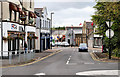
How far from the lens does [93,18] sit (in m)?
32.2

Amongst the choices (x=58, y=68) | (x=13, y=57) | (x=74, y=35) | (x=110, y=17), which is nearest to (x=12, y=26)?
(x=13, y=57)

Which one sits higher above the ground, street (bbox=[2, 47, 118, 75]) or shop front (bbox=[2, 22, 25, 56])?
shop front (bbox=[2, 22, 25, 56])

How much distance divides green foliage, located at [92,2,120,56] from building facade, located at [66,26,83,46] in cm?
4976

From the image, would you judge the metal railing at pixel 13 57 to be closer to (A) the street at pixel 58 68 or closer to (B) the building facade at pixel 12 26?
(B) the building facade at pixel 12 26

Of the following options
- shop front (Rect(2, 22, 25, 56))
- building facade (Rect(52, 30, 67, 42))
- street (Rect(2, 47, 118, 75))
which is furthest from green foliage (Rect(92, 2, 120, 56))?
building facade (Rect(52, 30, 67, 42))

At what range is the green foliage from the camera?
926 inches

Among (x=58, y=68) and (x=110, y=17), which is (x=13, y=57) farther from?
(x=110, y=17)

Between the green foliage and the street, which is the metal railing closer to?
the street

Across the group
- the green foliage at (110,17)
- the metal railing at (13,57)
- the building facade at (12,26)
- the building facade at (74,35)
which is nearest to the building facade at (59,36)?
the building facade at (74,35)

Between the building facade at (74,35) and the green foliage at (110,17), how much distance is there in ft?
163

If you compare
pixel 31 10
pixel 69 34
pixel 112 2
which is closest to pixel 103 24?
pixel 112 2

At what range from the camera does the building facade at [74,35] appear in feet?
273

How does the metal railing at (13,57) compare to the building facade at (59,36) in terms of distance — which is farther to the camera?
the building facade at (59,36)

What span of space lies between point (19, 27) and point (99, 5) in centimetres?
1166
